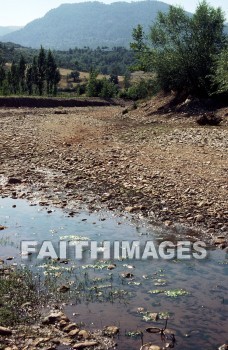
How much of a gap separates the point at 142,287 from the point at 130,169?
969 centimetres

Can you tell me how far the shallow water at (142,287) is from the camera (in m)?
7.33

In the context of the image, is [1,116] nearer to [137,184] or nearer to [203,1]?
[203,1]

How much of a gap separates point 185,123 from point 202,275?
20772 millimetres

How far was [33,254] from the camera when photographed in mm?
10492

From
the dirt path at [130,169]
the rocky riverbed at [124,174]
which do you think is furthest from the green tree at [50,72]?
the dirt path at [130,169]

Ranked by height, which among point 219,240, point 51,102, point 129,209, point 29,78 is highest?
point 29,78

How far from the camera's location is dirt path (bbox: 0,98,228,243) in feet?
45.0

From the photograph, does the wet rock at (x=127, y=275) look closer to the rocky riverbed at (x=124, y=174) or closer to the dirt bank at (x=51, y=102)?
the rocky riverbed at (x=124, y=174)

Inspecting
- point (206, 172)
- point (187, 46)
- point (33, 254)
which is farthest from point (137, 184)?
point (187, 46)

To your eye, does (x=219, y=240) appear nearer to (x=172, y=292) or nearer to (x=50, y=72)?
(x=172, y=292)

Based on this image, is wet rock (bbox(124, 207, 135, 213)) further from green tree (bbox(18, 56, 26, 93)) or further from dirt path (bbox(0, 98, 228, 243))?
green tree (bbox(18, 56, 26, 93))

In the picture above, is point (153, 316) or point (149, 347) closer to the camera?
point (149, 347)

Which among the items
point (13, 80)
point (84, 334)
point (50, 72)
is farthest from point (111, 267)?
point (50, 72)

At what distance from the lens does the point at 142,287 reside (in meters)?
8.80
